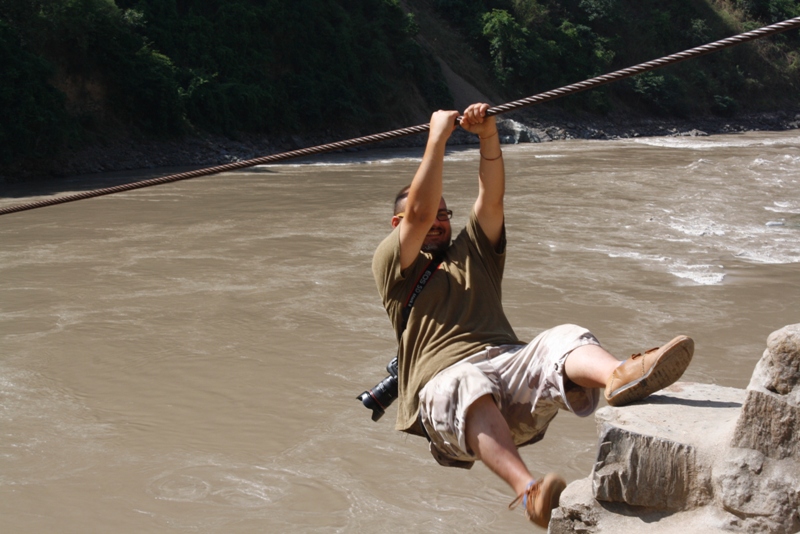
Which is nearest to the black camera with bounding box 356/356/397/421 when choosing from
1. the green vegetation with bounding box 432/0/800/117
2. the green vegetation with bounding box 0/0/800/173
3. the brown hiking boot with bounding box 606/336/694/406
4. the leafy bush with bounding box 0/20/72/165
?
the brown hiking boot with bounding box 606/336/694/406

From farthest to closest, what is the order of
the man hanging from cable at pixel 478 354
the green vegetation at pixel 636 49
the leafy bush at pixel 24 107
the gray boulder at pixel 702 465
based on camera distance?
1. the green vegetation at pixel 636 49
2. the leafy bush at pixel 24 107
3. the man hanging from cable at pixel 478 354
4. the gray boulder at pixel 702 465

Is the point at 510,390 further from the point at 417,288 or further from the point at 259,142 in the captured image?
the point at 259,142

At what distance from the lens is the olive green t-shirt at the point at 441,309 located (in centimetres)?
322

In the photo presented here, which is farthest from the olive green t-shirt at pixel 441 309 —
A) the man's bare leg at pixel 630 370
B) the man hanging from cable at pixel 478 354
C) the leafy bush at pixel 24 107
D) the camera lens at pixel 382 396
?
the leafy bush at pixel 24 107

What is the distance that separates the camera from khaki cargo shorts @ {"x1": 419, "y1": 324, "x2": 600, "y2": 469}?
2.99 meters

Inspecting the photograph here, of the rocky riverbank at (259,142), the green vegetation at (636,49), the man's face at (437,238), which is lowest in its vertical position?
the man's face at (437,238)

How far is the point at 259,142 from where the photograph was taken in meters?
27.6

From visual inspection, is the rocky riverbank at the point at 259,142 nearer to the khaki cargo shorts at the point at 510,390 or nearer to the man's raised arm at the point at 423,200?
the man's raised arm at the point at 423,200

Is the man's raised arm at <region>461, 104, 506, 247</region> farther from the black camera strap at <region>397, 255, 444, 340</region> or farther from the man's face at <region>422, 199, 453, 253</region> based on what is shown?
the black camera strap at <region>397, 255, 444, 340</region>

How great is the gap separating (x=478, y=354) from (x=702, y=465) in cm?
84

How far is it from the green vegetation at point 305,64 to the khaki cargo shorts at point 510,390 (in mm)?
18938

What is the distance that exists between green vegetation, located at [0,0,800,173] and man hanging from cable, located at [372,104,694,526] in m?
18.6

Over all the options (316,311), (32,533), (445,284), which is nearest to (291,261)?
(316,311)

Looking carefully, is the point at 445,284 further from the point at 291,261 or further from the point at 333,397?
the point at 291,261
